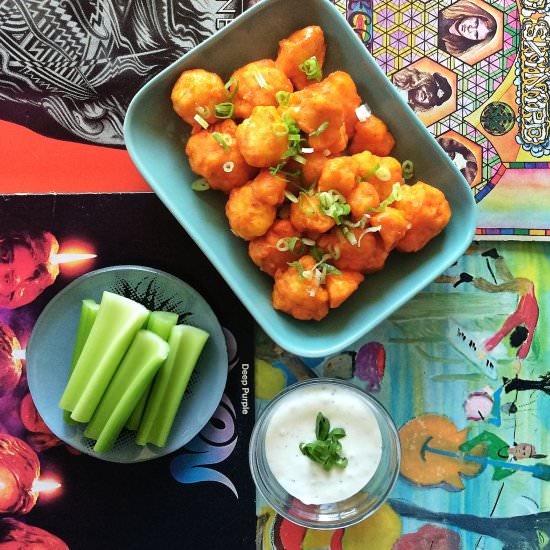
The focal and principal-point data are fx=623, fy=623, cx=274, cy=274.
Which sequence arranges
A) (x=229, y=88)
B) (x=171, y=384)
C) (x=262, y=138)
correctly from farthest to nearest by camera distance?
(x=171, y=384), (x=229, y=88), (x=262, y=138)

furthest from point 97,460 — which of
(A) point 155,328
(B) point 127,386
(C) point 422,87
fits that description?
(C) point 422,87

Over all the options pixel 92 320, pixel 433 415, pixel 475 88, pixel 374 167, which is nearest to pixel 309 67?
pixel 374 167

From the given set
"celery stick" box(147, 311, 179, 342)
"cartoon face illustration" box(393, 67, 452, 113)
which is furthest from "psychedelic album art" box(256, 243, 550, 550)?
"cartoon face illustration" box(393, 67, 452, 113)

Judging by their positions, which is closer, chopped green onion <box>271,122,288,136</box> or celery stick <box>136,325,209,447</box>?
chopped green onion <box>271,122,288,136</box>

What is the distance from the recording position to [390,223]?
4.19 feet

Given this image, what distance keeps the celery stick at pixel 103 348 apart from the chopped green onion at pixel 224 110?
46 cm

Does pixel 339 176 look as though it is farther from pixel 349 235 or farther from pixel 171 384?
pixel 171 384

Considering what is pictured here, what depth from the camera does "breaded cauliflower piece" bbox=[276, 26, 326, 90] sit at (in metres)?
1.36

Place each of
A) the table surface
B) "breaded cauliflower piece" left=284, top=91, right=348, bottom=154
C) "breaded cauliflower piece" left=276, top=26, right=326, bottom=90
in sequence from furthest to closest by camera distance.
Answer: the table surface → "breaded cauliflower piece" left=276, top=26, right=326, bottom=90 → "breaded cauliflower piece" left=284, top=91, right=348, bottom=154

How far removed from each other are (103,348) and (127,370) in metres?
0.07

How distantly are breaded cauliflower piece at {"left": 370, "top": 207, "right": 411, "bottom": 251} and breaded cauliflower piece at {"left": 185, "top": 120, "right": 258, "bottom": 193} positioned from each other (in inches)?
11.4

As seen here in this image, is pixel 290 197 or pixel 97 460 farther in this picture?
pixel 97 460

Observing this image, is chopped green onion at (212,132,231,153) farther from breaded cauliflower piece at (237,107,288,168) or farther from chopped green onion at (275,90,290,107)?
chopped green onion at (275,90,290,107)

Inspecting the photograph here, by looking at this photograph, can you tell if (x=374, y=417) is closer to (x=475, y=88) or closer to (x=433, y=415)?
(x=433, y=415)
